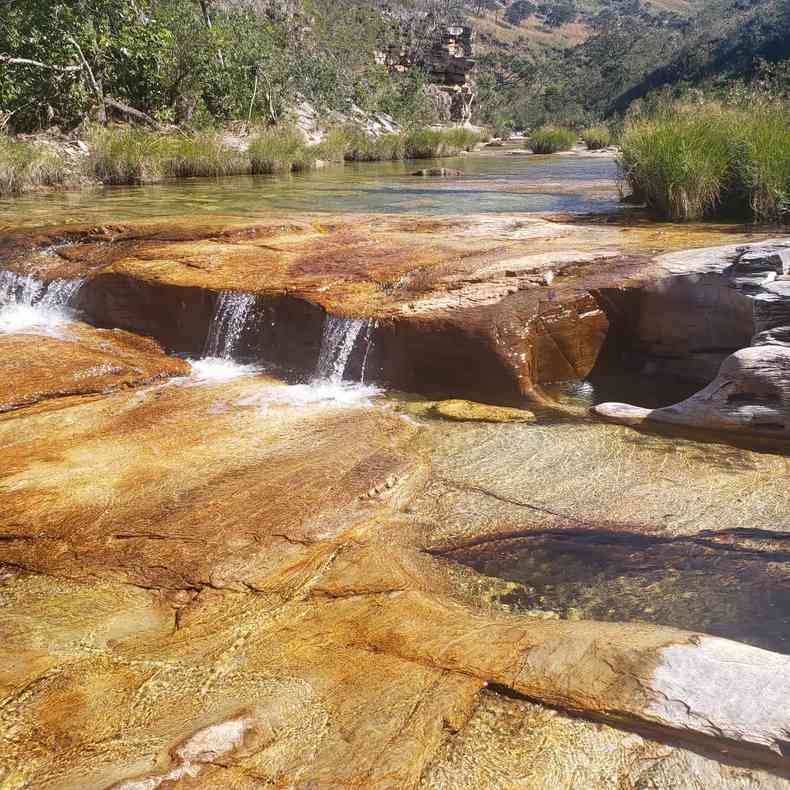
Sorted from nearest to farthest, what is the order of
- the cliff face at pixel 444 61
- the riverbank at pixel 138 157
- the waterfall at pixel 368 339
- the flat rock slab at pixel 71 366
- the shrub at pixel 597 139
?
the flat rock slab at pixel 71 366, the waterfall at pixel 368 339, the riverbank at pixel 138 157, the shrub at pixel 597 139, the cliff face at pixel 444 61

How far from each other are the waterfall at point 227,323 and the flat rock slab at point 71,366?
0.98ft

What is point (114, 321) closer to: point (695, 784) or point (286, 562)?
point (286, 562)

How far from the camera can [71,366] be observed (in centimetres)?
527

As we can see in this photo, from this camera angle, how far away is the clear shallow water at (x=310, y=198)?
29.9ft

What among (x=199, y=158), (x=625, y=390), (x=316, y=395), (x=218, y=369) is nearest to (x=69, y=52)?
(x=199, y=158)

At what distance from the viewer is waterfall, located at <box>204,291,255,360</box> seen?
5820mm

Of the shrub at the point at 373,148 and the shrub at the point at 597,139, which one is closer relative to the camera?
the shrub at the point at 373,148

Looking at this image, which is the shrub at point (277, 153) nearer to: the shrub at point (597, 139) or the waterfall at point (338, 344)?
the waterfall at point (338, 344)

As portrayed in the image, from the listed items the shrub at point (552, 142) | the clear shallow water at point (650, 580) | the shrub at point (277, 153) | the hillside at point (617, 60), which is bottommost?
the clear shallow water at point (650, 580)

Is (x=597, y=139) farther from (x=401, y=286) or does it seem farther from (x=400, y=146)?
(x=401, y=286)

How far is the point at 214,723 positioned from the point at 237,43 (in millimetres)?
24562

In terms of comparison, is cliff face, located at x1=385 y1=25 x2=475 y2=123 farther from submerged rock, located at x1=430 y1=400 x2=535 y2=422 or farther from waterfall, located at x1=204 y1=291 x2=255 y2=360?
submerged rock, located at x1=430 y1=400 x2=535 y2=422

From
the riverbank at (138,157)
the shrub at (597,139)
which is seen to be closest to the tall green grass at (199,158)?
the riverbank at (138,157)

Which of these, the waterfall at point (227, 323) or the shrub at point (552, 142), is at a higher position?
the shrub at point (552, 142)
